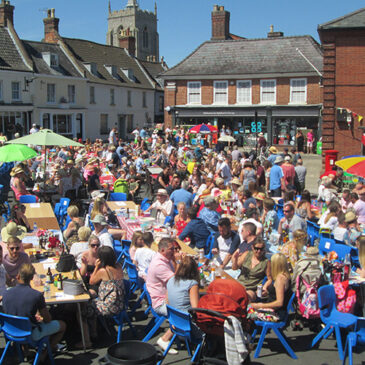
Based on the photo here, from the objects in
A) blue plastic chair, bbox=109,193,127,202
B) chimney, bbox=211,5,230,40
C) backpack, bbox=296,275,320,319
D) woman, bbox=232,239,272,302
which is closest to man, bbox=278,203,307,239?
woman, bbox=232,239,272,302

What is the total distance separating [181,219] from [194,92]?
29.1 m

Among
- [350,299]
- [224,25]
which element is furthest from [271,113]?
[350,299]

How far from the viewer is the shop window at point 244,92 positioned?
37.2 m

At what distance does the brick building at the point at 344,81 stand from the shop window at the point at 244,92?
55.0ft

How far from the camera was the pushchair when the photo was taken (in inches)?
215

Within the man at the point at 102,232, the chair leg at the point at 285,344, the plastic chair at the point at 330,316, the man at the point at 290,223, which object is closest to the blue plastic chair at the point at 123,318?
the man at the point at 102,232

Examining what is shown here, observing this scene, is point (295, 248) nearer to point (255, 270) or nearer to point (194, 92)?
point (255, 270)

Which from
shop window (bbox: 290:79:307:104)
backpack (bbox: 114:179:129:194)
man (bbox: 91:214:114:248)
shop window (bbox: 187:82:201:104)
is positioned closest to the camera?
man (bbox: 91:214:114:248)

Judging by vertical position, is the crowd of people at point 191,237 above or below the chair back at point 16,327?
above

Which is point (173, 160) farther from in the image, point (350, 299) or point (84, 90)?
point (84, 90)

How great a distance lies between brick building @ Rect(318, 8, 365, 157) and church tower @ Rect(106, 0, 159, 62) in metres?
83.0

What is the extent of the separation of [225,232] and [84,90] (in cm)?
3602

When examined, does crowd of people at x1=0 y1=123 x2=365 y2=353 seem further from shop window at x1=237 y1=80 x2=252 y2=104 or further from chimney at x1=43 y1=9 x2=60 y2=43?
chimney at x1=43 y1=9 x2=60 y2=43

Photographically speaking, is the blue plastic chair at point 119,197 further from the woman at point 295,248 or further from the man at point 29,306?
the man at point 29,306
